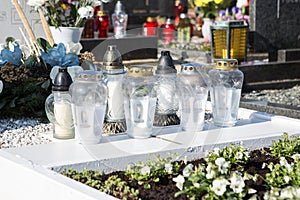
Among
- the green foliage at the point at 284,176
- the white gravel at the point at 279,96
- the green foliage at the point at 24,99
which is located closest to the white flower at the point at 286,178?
the green foliage at the point at 284,176

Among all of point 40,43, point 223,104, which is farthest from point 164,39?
point 223,104

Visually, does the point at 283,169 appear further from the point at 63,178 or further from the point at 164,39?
the point at 164,39

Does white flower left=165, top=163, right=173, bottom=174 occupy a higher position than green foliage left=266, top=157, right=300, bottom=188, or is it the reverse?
white flower left=165, top=163, right=173, bottom=174

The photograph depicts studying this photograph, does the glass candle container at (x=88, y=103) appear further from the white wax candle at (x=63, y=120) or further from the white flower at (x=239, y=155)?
the white flower at (x=239, y=155)

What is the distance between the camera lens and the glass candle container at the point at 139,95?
3.45 m

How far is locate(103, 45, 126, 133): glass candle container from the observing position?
3.66 meters

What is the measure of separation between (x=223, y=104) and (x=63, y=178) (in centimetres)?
122

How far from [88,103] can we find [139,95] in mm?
282

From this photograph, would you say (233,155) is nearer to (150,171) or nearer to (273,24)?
(150,171)

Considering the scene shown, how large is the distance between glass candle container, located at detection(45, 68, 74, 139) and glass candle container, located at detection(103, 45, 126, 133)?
0.70 feet

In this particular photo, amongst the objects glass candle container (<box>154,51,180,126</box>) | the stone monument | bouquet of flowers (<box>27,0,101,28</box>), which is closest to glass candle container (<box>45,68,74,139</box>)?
glass candle container (<box>154,51,180,126</box>)

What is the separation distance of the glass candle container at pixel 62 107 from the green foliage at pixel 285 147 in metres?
1.08

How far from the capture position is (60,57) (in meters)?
4.61

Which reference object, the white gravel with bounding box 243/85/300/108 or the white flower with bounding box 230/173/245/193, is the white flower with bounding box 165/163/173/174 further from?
the white gravel with bounding box 243/85/300/108
